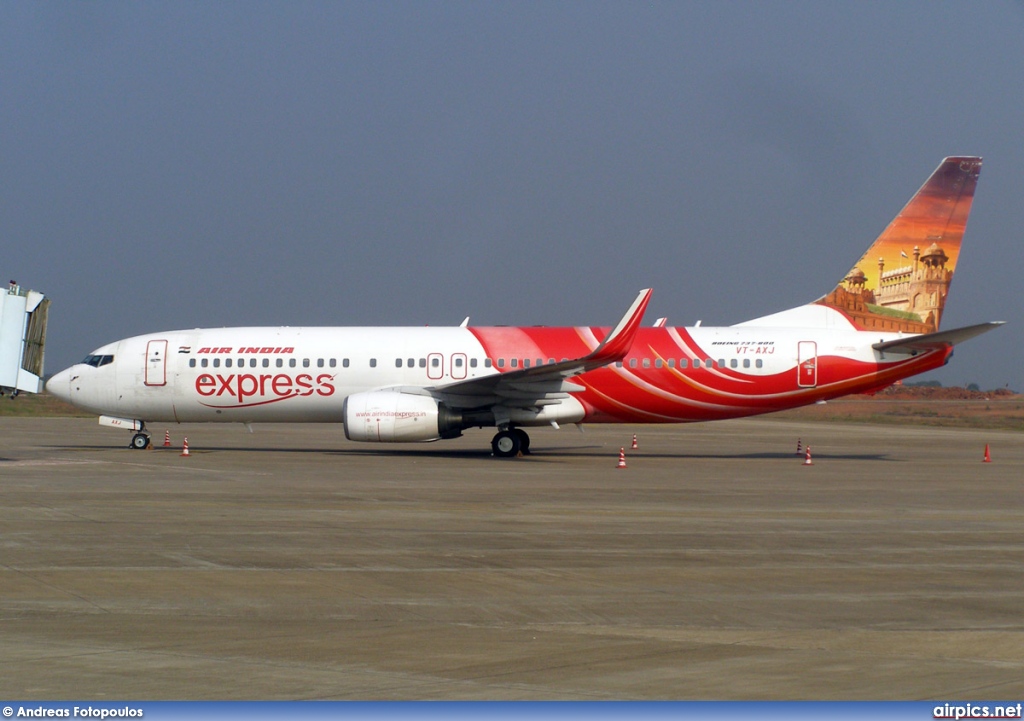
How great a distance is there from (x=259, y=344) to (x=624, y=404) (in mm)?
9465

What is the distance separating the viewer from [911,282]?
29547 mm

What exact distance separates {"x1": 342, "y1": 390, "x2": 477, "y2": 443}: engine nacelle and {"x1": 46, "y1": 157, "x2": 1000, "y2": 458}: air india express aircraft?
3cm

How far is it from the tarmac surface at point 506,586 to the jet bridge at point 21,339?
2.70 meters

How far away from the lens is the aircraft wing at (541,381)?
25.6 metres

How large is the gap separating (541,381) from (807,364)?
21.5ft

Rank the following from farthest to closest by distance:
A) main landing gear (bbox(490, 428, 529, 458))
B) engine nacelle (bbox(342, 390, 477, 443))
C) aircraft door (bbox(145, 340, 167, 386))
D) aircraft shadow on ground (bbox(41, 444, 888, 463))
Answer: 1. aircraft door (bbox(145, 340, 167, 386))
2. aircraft shadow on ground (bbox(41, 444, 888, 463))
3. main landing gear (bbox(490, 428, 529, 458))
4. engine nacelle (bbox(342, 390, 477, 443))

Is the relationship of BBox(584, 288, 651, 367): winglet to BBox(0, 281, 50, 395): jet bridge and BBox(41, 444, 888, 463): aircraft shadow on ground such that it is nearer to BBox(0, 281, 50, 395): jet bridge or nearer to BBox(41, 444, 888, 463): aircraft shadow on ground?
BBox(41, 444, 888, 463): aircraft shadow on ground

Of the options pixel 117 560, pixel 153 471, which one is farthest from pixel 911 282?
pixel 117 560

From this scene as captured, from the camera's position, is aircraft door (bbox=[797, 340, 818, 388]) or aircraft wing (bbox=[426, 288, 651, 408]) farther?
aircraft door (bbox=[797, 340, 818, 388])

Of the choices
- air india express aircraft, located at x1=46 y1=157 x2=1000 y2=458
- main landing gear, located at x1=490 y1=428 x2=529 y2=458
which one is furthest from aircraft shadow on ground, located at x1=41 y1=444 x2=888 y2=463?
air india express aircraft, located at x1=46 y1=157 x2=1000 y2=458

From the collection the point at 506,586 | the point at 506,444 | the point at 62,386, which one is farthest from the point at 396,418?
the point at 506,586

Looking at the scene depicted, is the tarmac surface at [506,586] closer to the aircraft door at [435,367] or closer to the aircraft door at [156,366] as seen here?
the aircraft door at [435,367]

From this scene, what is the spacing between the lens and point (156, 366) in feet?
96.6

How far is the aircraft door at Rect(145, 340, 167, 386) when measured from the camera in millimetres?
Answer: 29359
